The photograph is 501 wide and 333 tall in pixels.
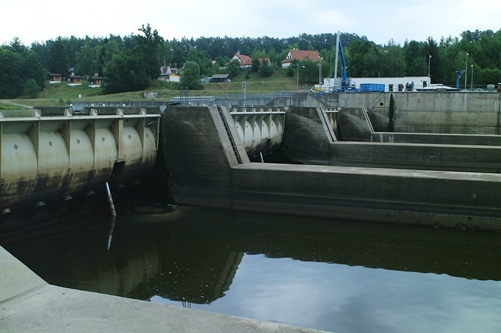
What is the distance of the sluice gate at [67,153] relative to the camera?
12.4m

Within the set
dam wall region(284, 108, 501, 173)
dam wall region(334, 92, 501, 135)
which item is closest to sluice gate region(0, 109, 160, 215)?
dam wall region(284, 108, 501, 173)

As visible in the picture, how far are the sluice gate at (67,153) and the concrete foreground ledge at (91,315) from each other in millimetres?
7270

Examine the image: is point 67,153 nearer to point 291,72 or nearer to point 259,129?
point 259,129

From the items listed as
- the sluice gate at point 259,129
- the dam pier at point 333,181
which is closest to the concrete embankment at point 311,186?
the dam pier at point 333,181

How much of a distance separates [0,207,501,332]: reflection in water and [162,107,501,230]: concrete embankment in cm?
53

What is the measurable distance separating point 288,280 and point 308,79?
94942 mm

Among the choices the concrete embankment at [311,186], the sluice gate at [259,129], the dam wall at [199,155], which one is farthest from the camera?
the sluice gate at [259,129]

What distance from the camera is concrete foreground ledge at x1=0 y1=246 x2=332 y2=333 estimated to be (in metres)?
4.88

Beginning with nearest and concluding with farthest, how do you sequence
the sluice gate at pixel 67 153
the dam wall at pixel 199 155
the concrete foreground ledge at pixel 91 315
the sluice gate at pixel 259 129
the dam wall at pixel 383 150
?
the concrete foreground ledge at pixel 91 315
the sluice gate at pixel 67 153
the dam wall at pixel 199 155
the sluice gate at pixel 259 129
the dam wall at pixel 383 150

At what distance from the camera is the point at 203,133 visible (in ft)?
57.1

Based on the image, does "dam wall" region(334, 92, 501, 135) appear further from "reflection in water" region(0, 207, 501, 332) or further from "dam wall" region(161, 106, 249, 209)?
"reflection in water" region(0, 207, 501, 332)

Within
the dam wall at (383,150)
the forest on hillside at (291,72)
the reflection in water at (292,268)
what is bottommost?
the reflection in water at (292,268)

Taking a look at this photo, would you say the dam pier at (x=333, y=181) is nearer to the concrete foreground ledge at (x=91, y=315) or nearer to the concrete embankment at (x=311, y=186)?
the concrete embankment at (x=311, y=186)

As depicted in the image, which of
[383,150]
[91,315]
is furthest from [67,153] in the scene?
[383,150]
